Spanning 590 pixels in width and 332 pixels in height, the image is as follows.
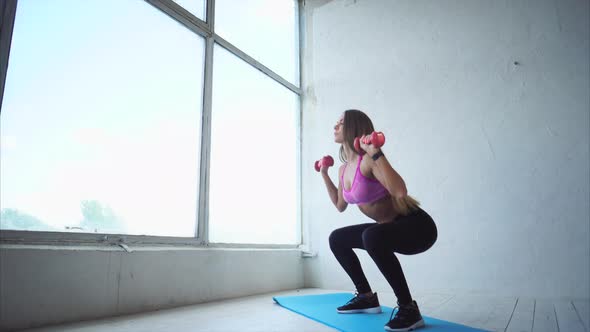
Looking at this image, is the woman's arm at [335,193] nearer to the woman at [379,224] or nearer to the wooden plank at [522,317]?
the woman at [379,224]

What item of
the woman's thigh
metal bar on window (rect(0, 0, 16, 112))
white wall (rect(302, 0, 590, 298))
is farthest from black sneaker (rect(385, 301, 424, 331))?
metal bar on window (rect(0, 0, 16, 112))

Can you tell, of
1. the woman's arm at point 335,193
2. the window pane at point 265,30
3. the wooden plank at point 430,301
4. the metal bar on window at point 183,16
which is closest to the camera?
the woman's arm at point 335,193

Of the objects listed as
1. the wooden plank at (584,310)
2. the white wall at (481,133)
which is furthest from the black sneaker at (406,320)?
the white wall at (481,133)

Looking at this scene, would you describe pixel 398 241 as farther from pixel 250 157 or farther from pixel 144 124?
pixel 250 157

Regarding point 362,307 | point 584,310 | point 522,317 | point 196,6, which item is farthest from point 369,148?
point 196,6

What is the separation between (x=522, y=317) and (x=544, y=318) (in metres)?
0.09

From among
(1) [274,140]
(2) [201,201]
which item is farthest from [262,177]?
(2) [201,201]

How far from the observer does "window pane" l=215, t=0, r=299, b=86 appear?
10.6ft

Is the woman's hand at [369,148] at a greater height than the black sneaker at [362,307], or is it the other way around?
the woman's hand at [369,148]

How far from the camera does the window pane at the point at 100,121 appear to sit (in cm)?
181

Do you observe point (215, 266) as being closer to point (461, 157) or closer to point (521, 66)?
point (461, 157)

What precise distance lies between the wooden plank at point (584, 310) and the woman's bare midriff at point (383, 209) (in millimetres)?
925

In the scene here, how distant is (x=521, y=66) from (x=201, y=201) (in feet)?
8.36

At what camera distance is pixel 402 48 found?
3.44 metres
